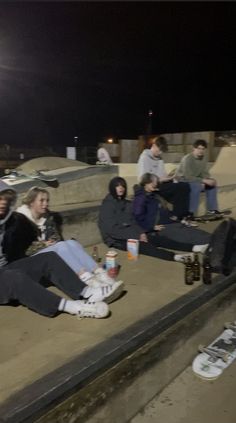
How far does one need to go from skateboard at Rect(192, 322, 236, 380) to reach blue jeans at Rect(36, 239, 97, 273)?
1.40 meters

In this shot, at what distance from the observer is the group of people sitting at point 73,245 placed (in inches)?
156

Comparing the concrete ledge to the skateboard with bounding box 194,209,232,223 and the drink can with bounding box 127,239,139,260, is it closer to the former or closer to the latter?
the drink can with bounding box 127,239,139,260

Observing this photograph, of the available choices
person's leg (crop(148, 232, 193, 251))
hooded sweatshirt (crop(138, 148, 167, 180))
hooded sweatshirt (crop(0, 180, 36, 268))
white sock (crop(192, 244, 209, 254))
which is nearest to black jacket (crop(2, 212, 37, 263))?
hooded sweatshirt (crop(0, 180, 36, 268))

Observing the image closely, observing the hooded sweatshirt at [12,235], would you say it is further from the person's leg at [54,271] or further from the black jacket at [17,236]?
the person's leg at [54,271]

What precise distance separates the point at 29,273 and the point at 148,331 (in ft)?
4.19

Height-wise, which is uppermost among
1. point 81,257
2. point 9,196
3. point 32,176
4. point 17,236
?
point 9,196

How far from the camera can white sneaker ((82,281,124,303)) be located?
13.6 feet

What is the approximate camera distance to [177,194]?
28.5 ft

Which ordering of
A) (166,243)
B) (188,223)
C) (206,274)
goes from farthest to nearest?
(188,223)
(166,243)
(206,274)

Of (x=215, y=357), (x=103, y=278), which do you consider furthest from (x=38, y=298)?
(x=215, y=357)

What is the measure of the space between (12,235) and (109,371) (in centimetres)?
186

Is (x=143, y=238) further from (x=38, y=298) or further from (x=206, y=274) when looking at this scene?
(x=38, y=298)

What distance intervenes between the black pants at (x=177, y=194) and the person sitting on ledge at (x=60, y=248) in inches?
152

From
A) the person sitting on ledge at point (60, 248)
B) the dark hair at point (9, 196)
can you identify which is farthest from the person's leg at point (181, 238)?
the dark hair at point (9, 196)
